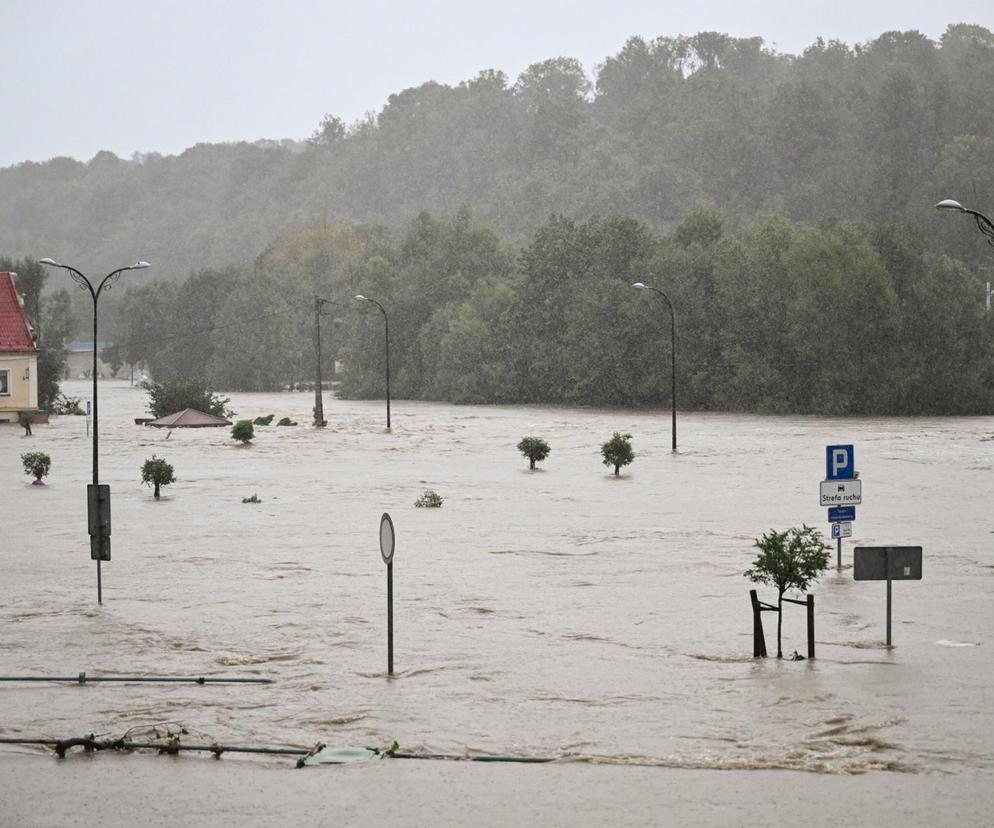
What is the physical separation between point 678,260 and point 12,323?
44834mm

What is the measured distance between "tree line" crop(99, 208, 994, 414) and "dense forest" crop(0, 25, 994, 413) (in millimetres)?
190

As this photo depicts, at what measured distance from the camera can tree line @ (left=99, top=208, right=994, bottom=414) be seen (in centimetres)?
8788

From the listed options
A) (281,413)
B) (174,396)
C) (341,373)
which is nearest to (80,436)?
(174,396)

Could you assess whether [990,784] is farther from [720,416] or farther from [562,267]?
[562,267]

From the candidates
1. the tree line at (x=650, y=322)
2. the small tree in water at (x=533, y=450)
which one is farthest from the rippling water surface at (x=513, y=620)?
the tree line at (x=650, y=322)

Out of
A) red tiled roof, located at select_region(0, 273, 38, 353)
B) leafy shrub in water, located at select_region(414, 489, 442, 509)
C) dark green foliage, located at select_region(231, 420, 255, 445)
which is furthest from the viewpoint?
red tiled roof, located at select_region(0, 273, 38, 353)

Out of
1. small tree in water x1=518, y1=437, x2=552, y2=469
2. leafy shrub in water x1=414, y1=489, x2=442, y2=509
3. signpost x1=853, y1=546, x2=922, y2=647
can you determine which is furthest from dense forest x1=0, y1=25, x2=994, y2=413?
signpost x1=853, y1=546, x2=922, y2=647

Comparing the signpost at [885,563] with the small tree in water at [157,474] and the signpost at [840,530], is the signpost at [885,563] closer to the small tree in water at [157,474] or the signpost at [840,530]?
the signpost at [840,530]

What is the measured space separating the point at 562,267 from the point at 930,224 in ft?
103

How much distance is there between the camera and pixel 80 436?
7262 cm

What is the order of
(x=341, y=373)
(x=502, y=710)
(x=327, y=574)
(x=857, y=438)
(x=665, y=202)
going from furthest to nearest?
1. (x=665, y=202)
2. (x=341, y=373)
3. (x=857, y=438)
4. (x=327, y=574)
5. (x=502, y=710)

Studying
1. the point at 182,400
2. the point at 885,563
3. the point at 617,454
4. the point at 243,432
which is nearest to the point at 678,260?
the point at 182,400

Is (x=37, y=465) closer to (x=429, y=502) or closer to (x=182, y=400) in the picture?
(x=429, y=502)

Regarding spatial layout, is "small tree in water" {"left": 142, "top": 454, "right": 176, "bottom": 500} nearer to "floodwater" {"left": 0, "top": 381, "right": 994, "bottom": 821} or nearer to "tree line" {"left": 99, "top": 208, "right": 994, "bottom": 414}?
"floodwater" {"left": 0, "top": 381, "right": 994, "bottom": 821}
